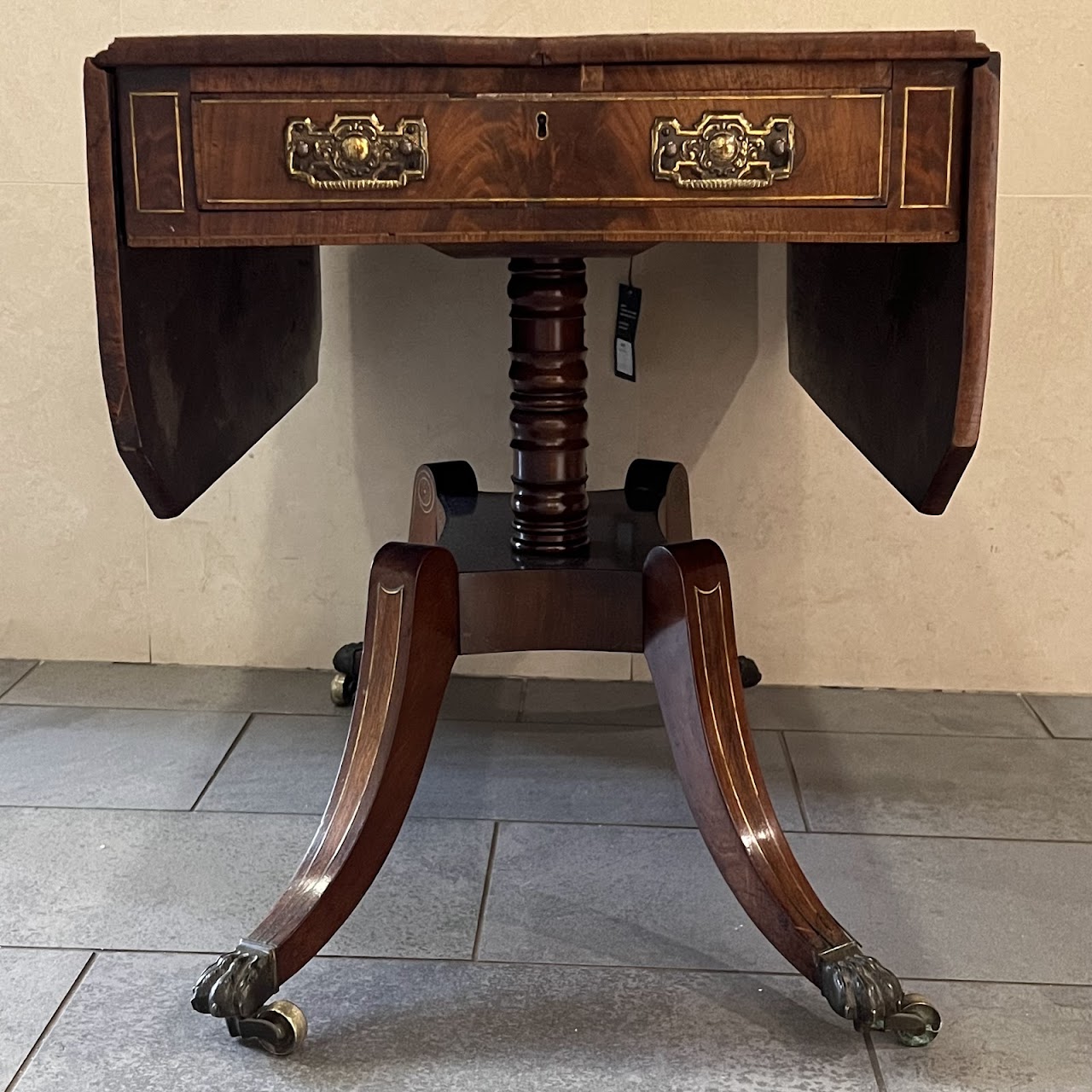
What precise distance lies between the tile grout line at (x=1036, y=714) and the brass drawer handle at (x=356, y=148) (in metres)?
1.12

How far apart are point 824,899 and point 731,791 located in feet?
0.67

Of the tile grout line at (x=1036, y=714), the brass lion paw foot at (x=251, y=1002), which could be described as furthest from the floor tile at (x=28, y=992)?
the tile grout line at (x=1036, y=714)

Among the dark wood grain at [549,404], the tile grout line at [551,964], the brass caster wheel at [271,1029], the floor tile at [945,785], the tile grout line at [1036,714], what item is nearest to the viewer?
the brass caster wheel at [271,1029]

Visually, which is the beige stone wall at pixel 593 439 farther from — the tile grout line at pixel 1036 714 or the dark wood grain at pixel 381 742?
the dark wood grain at pixel 381 742

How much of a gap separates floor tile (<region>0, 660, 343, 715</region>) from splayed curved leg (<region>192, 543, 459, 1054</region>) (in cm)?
58

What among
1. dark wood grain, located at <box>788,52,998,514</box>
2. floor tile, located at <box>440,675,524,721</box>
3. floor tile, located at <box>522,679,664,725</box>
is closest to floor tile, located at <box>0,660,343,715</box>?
floor tile, located at <box>440,675,524,721</box>

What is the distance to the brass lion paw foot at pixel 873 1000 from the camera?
3.46ft

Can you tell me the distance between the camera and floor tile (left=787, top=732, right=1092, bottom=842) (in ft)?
4.80

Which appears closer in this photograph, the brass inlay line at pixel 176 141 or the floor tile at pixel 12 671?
the brass inlay line at pixel 176 141

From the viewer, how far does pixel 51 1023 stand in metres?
1.10

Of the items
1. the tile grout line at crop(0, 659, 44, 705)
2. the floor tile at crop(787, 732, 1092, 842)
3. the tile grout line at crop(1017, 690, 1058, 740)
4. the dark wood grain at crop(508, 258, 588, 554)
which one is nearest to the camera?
the dark wood grain at crop(508, 258, 588, 554)

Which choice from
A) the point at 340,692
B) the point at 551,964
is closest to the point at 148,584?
the point at 340,692

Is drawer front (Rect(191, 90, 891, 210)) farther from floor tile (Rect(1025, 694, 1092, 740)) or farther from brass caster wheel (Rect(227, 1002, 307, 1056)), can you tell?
floor tile (Rect(1025, 694, 1092, 740))

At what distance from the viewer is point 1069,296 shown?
173 cm
